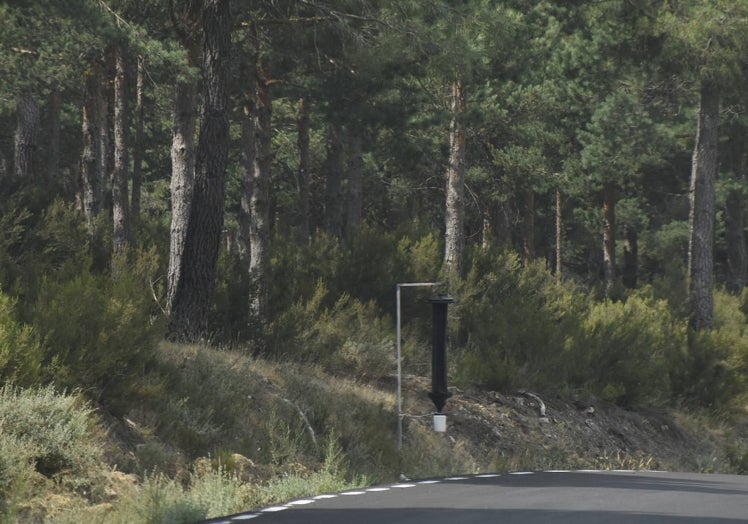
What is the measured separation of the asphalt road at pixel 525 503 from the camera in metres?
11.2

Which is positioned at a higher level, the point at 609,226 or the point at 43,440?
the point at 609,226

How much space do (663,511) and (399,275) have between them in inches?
609

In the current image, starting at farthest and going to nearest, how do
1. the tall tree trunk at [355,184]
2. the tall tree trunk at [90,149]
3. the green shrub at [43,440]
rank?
the tall tree trunk at [355,184] < the tall tree trunk at [90,149] < the green shrub at [43,440]

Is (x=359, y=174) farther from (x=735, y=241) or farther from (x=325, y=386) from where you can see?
(x=325, y=386)

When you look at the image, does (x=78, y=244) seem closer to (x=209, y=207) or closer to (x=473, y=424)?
(x=209, y=207)

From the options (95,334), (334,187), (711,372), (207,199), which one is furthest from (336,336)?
(334,187)

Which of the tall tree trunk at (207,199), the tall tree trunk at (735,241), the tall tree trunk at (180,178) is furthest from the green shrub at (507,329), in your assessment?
the tall tree trunk at (735,241)

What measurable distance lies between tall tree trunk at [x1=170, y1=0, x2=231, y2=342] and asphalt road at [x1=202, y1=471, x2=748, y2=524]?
6.32m

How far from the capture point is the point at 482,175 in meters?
43.1

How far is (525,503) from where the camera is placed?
492 inches

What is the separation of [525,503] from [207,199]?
9.55 metres

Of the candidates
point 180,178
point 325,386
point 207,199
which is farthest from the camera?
point 180,178

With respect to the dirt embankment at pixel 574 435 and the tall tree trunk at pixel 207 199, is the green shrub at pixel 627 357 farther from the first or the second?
the tall tree trunk at pixel 207 199

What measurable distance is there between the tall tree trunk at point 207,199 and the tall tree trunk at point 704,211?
56.7 ft
